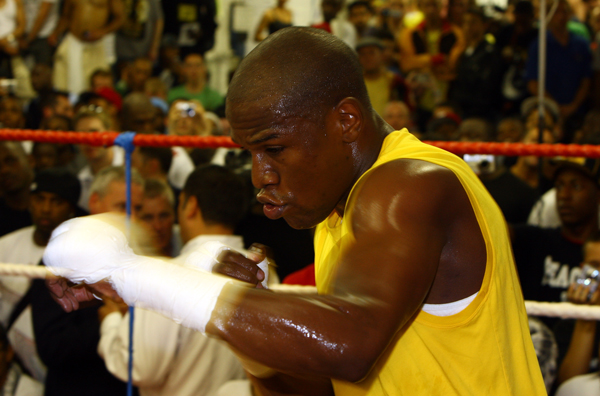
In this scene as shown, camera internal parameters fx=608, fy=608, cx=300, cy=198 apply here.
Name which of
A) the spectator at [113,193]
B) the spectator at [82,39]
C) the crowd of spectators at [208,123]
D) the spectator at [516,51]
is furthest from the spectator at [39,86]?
the spectator at [516,51]

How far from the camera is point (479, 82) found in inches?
212

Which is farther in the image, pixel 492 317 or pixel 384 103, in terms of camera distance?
pixel 384 103

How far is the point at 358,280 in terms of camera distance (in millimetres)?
931

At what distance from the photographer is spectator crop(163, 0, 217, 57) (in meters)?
6.45

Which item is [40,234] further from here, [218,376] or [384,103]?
[384,103]

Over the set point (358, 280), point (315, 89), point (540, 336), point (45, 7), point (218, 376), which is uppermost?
point (315, 89)

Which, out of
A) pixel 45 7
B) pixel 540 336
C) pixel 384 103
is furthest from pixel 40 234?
pixel 45 7

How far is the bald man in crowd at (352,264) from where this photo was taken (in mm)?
905

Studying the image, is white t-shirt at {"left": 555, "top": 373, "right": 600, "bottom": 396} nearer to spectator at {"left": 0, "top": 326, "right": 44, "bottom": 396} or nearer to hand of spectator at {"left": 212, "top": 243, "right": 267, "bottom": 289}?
hand of spectator at {"left": 212, "top": 243, "right": 267, "bottom": 289}

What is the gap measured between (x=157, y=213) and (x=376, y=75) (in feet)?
9.62

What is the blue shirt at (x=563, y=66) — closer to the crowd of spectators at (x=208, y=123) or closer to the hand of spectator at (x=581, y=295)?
the crowd of spectators at (x=208, y=123)

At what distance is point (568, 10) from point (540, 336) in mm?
3647

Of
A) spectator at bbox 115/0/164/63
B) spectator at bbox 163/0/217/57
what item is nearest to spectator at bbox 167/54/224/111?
spectator at bbox 163/0/217/57

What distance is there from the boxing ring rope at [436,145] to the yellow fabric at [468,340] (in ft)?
2.89
